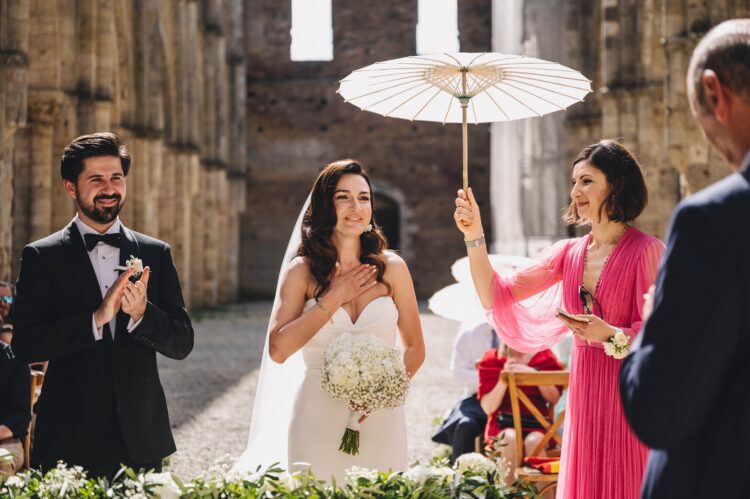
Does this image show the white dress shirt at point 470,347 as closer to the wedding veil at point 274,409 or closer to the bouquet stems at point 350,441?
the wedding veil at point 274,409

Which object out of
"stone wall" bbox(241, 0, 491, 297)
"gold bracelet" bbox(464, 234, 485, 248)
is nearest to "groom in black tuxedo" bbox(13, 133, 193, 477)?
"gold bracelet" bbox(464, 234, 485, 248)

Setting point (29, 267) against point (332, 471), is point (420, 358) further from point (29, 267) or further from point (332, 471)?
point (29, 267)

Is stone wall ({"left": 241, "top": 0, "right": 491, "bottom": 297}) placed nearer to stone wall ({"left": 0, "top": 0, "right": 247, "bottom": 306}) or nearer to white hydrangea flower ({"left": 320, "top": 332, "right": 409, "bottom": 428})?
stone wall ({"left": 0, "top": 0, "right": 247, "bottom": 306})

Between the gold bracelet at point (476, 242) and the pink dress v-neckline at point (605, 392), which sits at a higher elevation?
the gold bracelet at point (476, 242)

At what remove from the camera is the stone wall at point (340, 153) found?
31.5 meters

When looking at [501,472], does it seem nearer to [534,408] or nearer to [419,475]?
[419,475]

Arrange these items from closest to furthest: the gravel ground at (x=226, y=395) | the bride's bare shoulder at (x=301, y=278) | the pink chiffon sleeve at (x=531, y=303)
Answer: the bride's bare shoulder at (x=301, y=278) < the pink chiffon sleeve at (x=531, y=303) < the gravel ground at (x=226, y=395)

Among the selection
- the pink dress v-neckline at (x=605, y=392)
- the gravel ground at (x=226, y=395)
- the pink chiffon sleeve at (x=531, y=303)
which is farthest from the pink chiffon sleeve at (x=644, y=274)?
the gravel ground at (x=226, y=395)

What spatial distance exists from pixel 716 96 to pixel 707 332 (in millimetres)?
418

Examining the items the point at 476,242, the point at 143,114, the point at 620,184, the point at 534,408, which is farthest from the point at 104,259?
the point at 143,114

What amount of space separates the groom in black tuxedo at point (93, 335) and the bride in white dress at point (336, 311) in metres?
0.45

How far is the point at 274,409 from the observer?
399 centimetres

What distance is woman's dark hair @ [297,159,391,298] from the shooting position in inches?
143

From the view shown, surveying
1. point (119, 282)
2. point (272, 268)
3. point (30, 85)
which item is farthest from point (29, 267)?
point (272, 268)
